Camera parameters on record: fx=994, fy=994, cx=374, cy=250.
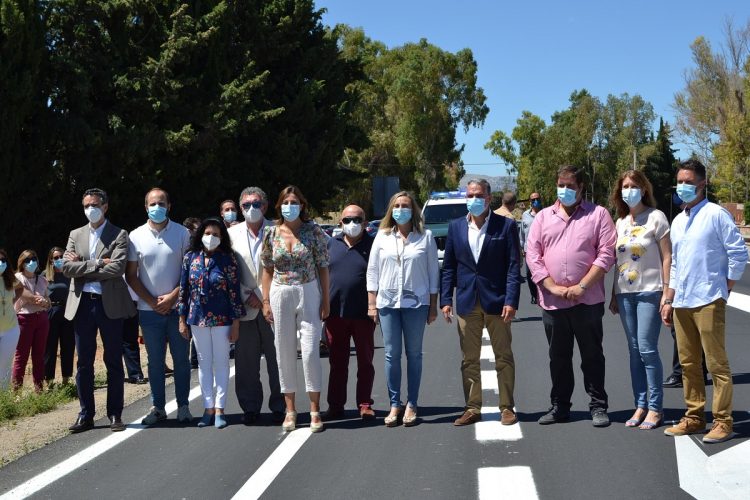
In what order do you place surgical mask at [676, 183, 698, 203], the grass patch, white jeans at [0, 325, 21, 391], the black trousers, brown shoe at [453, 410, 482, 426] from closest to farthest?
surgical mask at [676, 183, 698, 203], the black trousers, brown shoe at [453, 410, 482, 426], the grass patch, white jeans at [0, 325, 21, 391]

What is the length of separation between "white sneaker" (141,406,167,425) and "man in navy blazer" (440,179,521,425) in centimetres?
247

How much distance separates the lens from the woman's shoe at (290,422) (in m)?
7.83

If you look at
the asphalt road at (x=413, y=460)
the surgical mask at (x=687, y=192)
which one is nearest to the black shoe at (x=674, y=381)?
the asphalt road at (x=413, y=460)

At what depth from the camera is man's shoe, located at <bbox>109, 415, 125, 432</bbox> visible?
799cm

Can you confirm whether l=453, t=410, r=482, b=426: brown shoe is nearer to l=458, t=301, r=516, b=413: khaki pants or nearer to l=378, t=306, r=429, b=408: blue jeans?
l=458, t=301, r=516, b=413: khaki pants

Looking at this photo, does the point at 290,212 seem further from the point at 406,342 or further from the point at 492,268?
the point at 492,268

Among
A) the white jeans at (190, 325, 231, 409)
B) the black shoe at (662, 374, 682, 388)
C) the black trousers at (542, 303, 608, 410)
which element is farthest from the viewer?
the black shoe at (662, 374, 682, 388)

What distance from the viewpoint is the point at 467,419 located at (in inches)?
309

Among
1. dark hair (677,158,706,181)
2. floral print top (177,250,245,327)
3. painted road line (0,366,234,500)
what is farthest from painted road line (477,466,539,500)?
painted road line (0,366,234,500)

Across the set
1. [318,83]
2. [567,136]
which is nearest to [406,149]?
[567,136]

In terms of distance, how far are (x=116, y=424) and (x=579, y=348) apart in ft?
12.3

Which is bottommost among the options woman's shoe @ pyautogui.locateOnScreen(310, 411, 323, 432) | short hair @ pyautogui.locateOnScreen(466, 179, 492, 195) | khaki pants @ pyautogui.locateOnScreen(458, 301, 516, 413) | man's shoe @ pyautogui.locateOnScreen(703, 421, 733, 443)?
man's shoe @ pyautogui.locateOnScreen(703, 421, 733, 443)

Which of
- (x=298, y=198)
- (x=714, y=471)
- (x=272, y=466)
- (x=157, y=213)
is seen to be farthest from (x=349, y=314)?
(x=714, y=471)

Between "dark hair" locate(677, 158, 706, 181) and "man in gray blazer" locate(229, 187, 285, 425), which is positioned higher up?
"dark hair" locate(677, 158, 706, 181)
